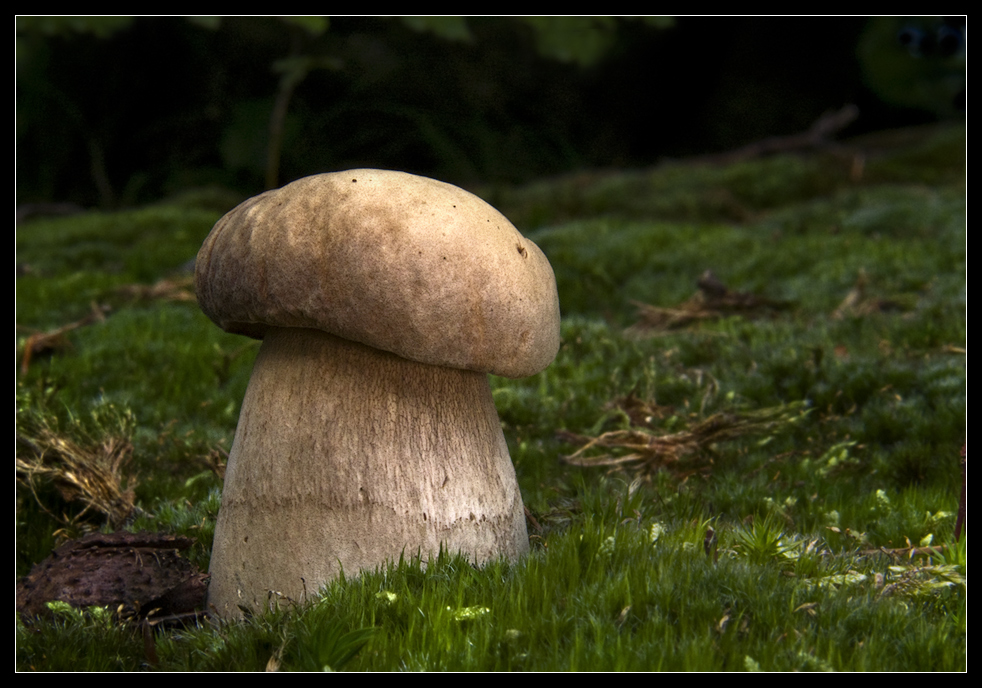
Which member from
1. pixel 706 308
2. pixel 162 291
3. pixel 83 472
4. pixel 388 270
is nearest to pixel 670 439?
pixel 388 270

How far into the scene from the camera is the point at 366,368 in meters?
2.64

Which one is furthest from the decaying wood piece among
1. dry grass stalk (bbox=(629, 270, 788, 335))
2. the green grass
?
dry grass stalk (bbox=(629, 270, 788, 335))

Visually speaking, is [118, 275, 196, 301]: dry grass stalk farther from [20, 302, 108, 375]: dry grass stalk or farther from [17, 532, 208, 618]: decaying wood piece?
[17, 532, 208, 618]: decaying wood piece

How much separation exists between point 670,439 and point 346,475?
6.14 ft

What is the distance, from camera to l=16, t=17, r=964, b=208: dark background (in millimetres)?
12320

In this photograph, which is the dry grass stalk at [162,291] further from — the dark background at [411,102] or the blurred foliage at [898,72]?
the blurred foliage at [898,72]

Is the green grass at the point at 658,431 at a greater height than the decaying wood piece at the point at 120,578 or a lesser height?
greater

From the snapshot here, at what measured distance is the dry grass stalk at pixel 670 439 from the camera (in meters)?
3.83

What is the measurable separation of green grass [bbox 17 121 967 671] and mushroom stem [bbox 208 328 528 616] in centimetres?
19

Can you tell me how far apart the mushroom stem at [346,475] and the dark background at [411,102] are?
967 centimetres

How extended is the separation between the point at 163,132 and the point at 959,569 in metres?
13.3

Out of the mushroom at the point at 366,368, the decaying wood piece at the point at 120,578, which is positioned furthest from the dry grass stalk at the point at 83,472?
the mushroom at the point at 366,368

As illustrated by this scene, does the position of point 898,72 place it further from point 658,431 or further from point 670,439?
point 670,439

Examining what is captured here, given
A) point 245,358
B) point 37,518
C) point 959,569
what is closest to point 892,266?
point 959,569
